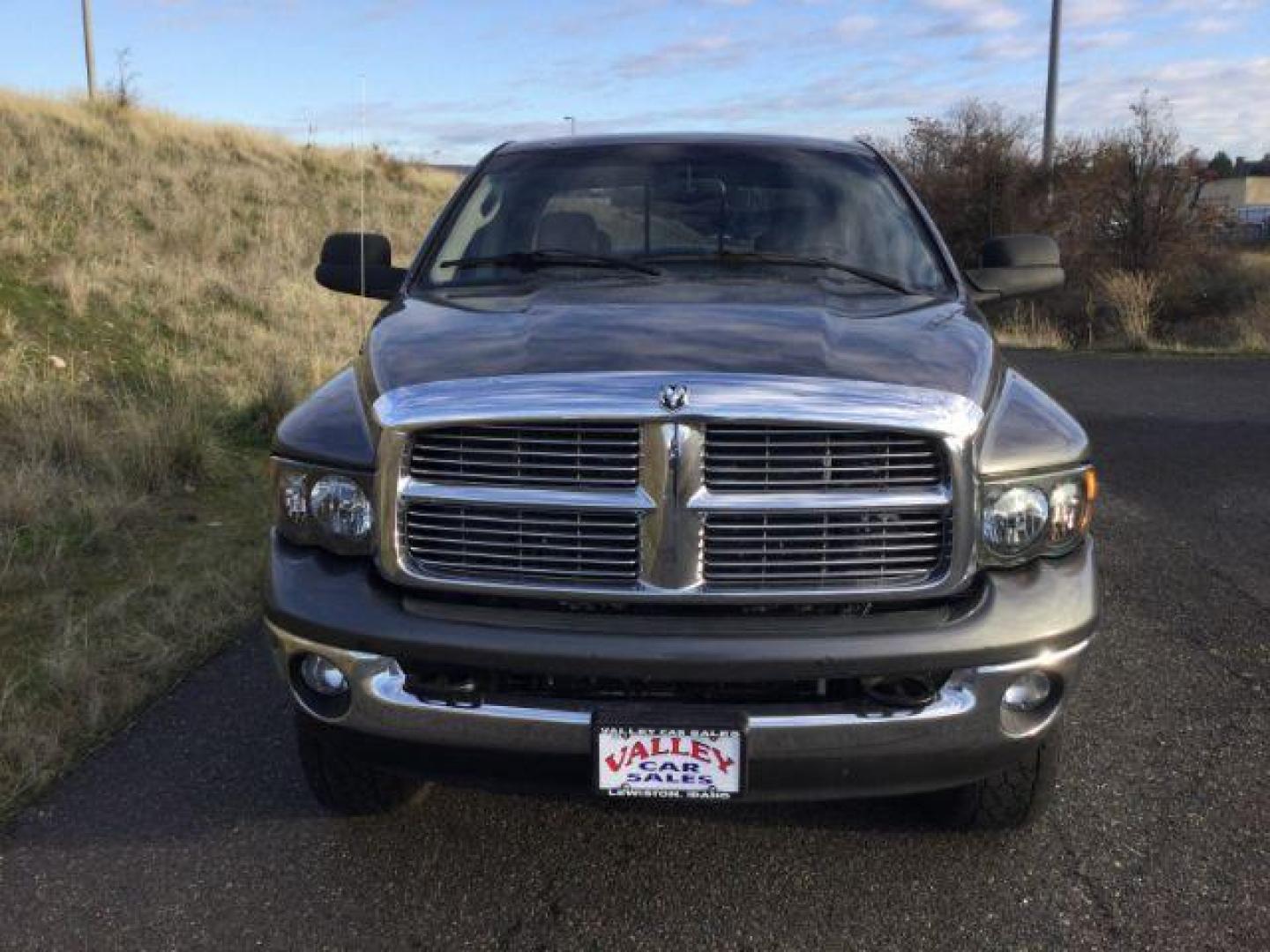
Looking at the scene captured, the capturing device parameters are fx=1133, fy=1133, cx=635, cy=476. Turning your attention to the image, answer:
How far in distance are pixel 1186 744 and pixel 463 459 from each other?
7.78 feet

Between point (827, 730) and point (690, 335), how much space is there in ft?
3.21

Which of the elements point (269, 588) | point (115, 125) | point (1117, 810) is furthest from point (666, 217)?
point (115, 125)

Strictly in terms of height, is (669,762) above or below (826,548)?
below

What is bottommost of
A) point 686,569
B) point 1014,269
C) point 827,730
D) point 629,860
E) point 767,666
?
point 629,860

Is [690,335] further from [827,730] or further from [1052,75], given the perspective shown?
[1052,75]

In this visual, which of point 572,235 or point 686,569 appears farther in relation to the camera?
point 572,235

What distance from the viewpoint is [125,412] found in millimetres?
6809

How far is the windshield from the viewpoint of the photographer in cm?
368

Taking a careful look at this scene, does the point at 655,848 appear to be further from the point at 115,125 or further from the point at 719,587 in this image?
the point at 115,125

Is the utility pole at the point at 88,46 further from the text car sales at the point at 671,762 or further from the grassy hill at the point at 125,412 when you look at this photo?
the text car sales at the point at 671,762

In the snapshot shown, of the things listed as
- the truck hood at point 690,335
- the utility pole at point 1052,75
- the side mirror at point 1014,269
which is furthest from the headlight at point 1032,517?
the utility pole at point 1052,75

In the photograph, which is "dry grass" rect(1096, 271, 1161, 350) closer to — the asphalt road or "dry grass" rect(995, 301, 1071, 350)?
"dry grass" rect(995, 301, 1071, 350)

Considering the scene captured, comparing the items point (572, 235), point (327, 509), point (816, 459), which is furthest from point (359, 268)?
point (816, 459)

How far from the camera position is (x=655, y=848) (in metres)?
2.85
